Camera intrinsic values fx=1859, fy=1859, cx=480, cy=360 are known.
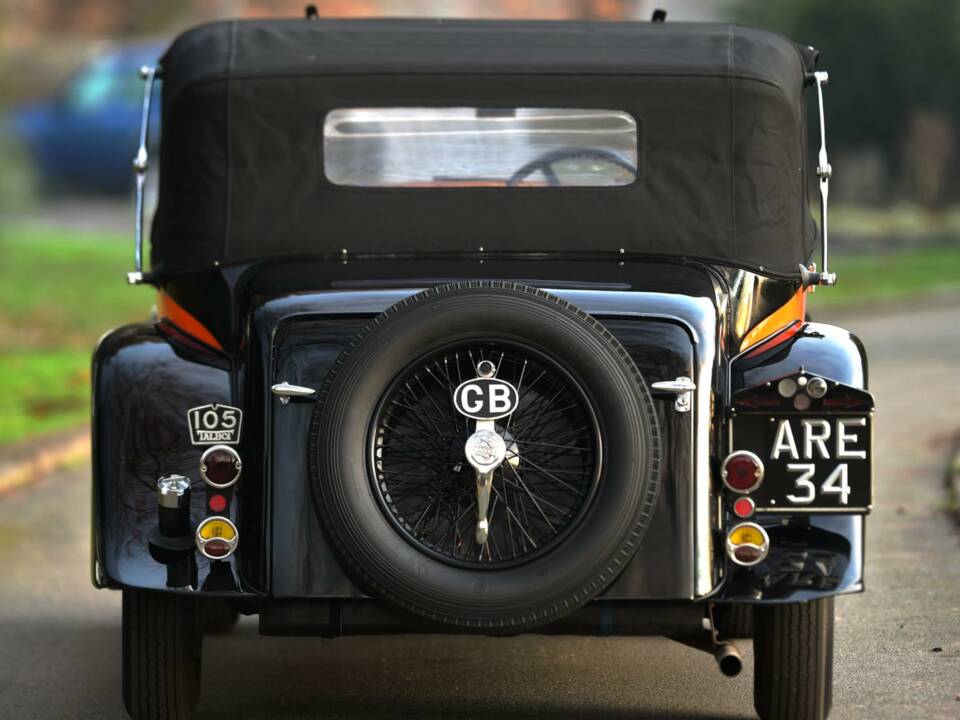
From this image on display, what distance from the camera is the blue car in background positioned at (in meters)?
28.3

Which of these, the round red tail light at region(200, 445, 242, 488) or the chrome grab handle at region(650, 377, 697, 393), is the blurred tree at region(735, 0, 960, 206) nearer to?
the chrome grab handle at region(650, 377, 697, 393)

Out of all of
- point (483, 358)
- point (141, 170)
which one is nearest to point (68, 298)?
point (141, 170)

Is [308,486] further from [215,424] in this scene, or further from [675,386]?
[675,386]

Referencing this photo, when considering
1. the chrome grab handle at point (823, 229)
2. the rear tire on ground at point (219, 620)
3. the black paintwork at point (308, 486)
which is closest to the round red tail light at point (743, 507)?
the black paintwork at point (308, 486)

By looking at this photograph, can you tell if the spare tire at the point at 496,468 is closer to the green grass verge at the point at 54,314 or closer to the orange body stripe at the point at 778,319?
the orange body stripe at the point at 778,319

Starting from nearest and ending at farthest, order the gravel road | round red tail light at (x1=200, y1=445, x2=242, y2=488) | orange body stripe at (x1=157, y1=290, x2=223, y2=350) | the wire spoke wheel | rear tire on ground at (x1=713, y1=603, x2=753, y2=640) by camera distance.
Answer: the wire spoke wheel < round red tail light at (x1=200, y1=445, x2=242, y2=488) < orange body stripe at (x1=157, y1=290, x2=223, y2=350) < the gravel road < rear tire on ground at (x1=713, y1=603, x2=753, y2=640)

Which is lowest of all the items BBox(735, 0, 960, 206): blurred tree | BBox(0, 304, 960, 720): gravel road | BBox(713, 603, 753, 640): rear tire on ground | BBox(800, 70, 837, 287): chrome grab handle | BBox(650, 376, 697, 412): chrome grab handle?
BBox(0, 304, 960, 720): gravel road

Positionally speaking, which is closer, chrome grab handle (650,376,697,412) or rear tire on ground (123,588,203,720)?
chrome grab handle (650,376,697,412)

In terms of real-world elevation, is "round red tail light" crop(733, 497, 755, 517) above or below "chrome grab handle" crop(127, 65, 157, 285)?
below

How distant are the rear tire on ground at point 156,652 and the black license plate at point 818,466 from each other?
5.71 feet

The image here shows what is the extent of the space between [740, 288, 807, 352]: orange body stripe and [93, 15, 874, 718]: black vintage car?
2 centimetres

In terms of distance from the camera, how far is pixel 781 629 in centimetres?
546

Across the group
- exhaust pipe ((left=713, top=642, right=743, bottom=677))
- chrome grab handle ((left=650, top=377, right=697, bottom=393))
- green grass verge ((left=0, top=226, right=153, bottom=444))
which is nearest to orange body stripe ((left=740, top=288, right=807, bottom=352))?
chrome grab handle ((left=650, top=377, right=697, bottom=393))

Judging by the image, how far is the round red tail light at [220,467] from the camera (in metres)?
5.36
